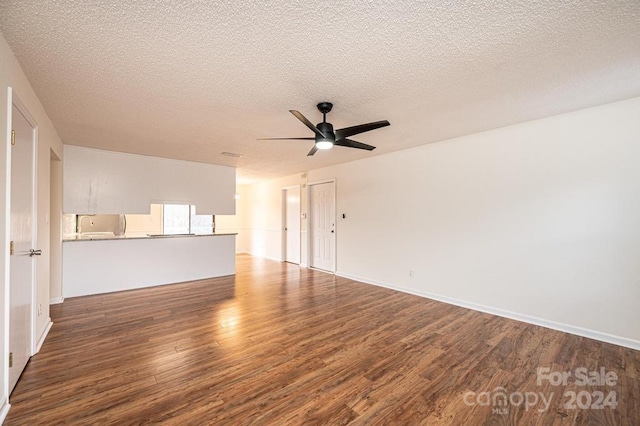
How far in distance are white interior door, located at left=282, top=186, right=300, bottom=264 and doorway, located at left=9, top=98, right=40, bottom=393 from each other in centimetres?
508

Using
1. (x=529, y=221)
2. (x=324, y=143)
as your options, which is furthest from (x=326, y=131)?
(x=529, y=221)

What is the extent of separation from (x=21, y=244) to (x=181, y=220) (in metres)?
4.27

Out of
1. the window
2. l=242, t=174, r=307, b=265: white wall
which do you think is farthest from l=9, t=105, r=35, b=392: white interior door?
l=242, t=174, r=307, b=265: white wall

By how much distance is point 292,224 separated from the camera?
734 cm

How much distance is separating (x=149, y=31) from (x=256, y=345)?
2.73m

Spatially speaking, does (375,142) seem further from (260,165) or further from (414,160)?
(260,165)

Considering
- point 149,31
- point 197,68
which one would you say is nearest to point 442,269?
point 197,68

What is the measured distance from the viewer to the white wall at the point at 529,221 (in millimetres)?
2748

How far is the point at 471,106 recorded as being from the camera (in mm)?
2867

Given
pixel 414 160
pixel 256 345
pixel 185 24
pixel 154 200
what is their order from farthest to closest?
pixel 154 200 → pixel 414 160 → pixel 256 345 → pixel 185 24

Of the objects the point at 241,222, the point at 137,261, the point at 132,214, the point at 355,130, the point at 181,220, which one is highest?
the point at 355,130

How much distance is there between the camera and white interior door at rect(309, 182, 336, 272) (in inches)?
241

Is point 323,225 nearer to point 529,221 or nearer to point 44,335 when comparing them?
point 529,221

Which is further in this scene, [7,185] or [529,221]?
[529,221]
